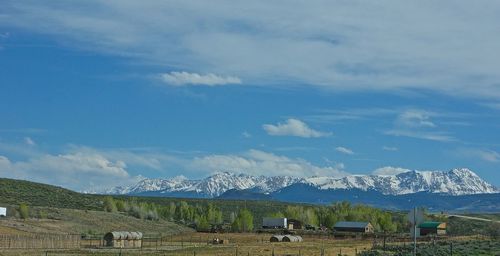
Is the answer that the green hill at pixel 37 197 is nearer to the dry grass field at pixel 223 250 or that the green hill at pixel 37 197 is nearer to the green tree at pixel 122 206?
the green tree at pixel 122 206

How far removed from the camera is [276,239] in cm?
11219

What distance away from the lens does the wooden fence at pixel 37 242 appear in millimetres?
85062

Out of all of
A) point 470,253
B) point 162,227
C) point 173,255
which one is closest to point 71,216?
point 162,227

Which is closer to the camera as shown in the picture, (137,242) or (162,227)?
(137,242)

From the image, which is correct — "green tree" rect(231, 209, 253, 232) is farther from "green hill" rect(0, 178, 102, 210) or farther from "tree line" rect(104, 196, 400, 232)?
"green hill" rect(0, 178, 102, 210)

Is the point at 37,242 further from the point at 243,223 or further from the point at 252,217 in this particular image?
the point at 252,217

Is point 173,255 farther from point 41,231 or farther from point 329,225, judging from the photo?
point 329,225

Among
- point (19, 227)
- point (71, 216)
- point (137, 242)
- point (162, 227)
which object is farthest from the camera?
point (162, 227)

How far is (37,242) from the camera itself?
8969 cm

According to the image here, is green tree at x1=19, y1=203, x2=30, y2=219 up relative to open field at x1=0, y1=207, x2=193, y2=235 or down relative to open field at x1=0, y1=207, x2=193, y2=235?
up

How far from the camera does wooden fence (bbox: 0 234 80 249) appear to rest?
85062 mm

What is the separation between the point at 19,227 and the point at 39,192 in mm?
78487

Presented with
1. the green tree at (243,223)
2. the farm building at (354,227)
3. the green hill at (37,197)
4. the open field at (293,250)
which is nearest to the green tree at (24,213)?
the green hill at (37,197)

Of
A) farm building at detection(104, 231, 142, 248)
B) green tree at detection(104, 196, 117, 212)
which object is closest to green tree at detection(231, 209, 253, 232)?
green tree at detection(104, 196, 117, 212)
